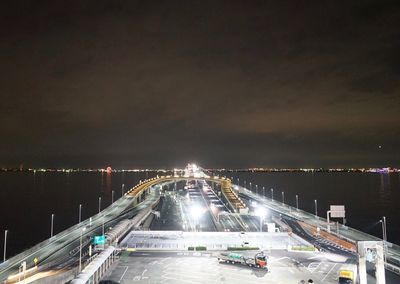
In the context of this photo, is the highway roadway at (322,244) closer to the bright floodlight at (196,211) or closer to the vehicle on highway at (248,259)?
the vehicle on highway at (248,259)

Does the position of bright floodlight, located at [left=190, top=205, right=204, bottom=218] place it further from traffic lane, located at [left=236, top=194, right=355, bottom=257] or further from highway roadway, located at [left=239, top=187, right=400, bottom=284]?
traffic lane, located at [left=236, top=194, right=355, bottom=257]

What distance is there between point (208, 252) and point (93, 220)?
1943 inches

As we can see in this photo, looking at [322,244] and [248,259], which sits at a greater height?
[248,259]

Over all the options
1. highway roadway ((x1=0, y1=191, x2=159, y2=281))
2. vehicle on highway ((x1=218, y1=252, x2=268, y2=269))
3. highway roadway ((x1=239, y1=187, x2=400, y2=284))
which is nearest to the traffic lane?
highway roadway ((x1=239, y1=187, x2=400, y2=284))

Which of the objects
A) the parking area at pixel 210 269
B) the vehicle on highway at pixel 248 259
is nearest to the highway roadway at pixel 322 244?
the parking area at pixel 210 269

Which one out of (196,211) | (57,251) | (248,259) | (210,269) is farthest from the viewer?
(196,211)

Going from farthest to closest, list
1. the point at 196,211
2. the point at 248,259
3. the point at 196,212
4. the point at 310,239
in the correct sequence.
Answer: the point at 196,211 → the point at 196,212 → the point at 310,239 → the point at 248,259

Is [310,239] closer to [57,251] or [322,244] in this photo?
[322,244]

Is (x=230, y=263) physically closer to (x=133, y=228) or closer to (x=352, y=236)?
(x=352, y=236)

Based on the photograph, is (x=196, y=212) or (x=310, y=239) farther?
(x=196, y=212)

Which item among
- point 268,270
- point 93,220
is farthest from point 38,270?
point 93,220

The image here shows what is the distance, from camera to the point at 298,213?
106m

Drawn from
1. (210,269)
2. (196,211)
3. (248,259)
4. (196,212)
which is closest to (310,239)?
(248,259)

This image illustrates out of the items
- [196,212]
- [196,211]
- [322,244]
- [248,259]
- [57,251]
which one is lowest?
[57,251]
